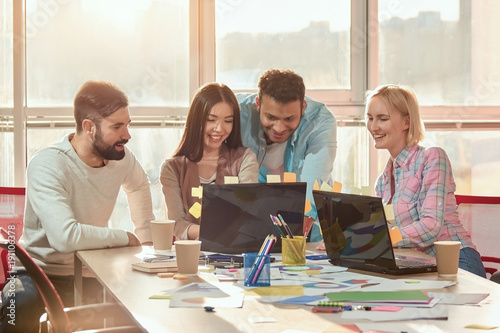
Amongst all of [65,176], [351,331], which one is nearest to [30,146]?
[65,176]

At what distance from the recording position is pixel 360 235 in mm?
2240

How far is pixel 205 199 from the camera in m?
2.66

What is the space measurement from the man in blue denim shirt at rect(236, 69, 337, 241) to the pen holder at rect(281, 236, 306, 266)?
91 centimetres

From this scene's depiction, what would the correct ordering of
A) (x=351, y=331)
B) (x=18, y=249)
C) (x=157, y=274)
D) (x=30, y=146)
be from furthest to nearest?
(x=30, y=146) < (x=157, y=274) < (x=18, y=249) < (x=351, y=331)

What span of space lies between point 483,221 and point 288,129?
1.01m

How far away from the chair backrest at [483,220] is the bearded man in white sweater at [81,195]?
4.80 ft

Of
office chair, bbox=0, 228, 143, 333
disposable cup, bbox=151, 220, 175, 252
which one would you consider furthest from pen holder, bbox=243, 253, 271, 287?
disposable cup, bbox=151, 220, 175, 252

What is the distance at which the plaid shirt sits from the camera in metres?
2.76

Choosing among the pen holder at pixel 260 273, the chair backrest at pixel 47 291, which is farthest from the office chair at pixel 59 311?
the pen holder at pixel 260 273

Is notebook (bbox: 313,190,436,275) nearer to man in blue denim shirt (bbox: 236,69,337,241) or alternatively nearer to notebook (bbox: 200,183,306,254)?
notebook (bbox: 200,183,306,254)

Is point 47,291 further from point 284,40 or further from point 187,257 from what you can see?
point 284,40

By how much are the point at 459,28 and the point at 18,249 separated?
3.36 metres

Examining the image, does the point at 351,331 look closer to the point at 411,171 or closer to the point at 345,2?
the point at 411,171

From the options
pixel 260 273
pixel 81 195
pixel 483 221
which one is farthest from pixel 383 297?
pixel 483 221
